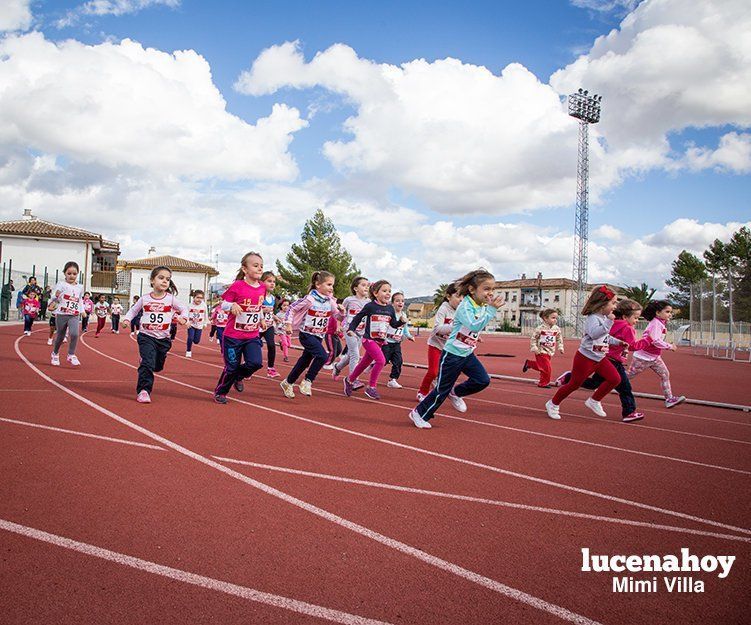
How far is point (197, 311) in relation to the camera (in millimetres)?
16688

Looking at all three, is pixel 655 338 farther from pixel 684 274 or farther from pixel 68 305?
pixel 684 274

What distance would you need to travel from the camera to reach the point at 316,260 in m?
59.3

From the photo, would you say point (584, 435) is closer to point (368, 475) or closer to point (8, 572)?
point (368, 475)

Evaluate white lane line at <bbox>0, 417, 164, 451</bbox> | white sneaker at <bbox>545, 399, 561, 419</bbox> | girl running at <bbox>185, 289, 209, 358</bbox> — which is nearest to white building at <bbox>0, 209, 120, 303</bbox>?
girl running at <bbox>185, 289, 209, 358</bbox>

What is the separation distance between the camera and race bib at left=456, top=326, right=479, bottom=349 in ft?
22.6

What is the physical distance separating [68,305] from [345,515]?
31.2 ft

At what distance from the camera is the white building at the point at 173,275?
59344mm

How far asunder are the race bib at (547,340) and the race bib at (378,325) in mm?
3970

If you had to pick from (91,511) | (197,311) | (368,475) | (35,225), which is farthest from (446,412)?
(35,225)

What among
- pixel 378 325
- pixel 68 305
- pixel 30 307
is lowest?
pixel 378 325

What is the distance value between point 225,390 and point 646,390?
895 centimetres

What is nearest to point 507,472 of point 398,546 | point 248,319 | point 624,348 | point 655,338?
point 398,546

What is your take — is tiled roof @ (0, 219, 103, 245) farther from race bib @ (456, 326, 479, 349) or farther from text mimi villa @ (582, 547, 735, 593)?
text mimi villa @ (582, 547, 735, 593)

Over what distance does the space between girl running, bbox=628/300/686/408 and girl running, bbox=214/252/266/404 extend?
226 inches
